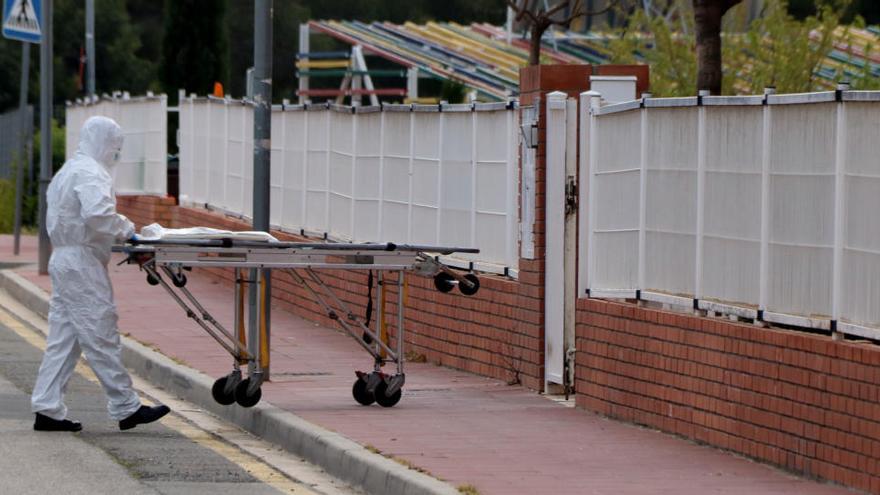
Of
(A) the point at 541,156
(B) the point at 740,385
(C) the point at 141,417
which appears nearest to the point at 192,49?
(A) the point at 541,156

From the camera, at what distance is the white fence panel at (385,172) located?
1362 cm

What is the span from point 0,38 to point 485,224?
50.0 m

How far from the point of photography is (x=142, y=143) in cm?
2570

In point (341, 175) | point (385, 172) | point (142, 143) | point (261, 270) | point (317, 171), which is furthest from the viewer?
point (142, 143)

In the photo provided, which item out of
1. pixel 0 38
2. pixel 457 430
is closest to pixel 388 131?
pixel 457 430

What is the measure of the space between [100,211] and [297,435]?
170cm

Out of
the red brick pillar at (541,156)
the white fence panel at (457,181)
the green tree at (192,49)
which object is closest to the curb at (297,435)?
the red brick pillar at (541,156)

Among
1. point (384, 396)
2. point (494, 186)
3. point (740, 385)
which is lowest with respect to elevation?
point (384, 396)

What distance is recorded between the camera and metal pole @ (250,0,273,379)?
12961 millimetres

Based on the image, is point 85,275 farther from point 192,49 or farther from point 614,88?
point 192,49

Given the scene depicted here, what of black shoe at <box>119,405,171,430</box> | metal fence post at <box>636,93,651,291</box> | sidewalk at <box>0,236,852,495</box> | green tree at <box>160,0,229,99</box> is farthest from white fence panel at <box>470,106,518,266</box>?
green tree at <box>160,0,229,99</box>

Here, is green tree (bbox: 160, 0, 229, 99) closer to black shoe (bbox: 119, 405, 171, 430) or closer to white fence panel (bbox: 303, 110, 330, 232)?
white fence panel (bbox: 303, 110, 330, 232)

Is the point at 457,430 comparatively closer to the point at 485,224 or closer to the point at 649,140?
the point at 649,140

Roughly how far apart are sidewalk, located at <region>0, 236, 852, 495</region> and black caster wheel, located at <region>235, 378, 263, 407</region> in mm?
268
